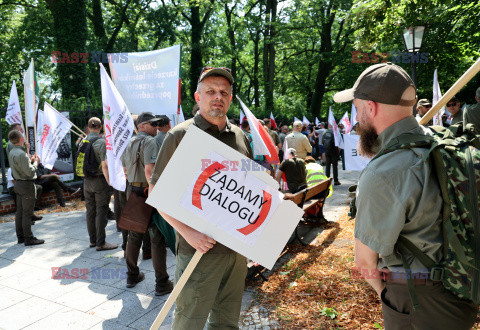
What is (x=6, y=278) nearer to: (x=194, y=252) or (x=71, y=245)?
(x=71, y=245)

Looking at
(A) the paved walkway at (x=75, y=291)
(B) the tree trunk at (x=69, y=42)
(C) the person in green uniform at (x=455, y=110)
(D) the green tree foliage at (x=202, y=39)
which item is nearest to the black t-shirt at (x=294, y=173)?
(A) the paved walkway at (x=75, y=291)

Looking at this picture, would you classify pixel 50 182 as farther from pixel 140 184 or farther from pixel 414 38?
pixel 414 38

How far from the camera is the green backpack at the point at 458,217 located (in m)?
1.58

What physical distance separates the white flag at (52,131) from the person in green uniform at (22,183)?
66 centimetres

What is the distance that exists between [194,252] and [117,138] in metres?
2.71

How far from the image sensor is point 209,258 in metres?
2.44

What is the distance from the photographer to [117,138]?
4.67m

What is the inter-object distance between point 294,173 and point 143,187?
3210 mm

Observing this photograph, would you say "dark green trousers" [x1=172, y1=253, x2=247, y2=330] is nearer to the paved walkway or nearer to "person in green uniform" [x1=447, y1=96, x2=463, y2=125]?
the paved walkway

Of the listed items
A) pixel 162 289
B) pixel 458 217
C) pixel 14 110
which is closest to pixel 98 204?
pixel 162 289

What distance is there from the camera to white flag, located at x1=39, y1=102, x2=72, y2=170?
7.16 m

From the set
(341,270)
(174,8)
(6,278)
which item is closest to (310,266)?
(341,270)

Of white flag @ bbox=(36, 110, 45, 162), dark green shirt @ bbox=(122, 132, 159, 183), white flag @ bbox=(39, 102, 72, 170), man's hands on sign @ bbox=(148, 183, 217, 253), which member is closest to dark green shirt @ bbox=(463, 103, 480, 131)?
dark green shirt @ bbox=(122, 132, 159, 183)

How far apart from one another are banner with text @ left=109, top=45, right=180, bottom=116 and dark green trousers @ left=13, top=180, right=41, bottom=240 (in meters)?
2.96
